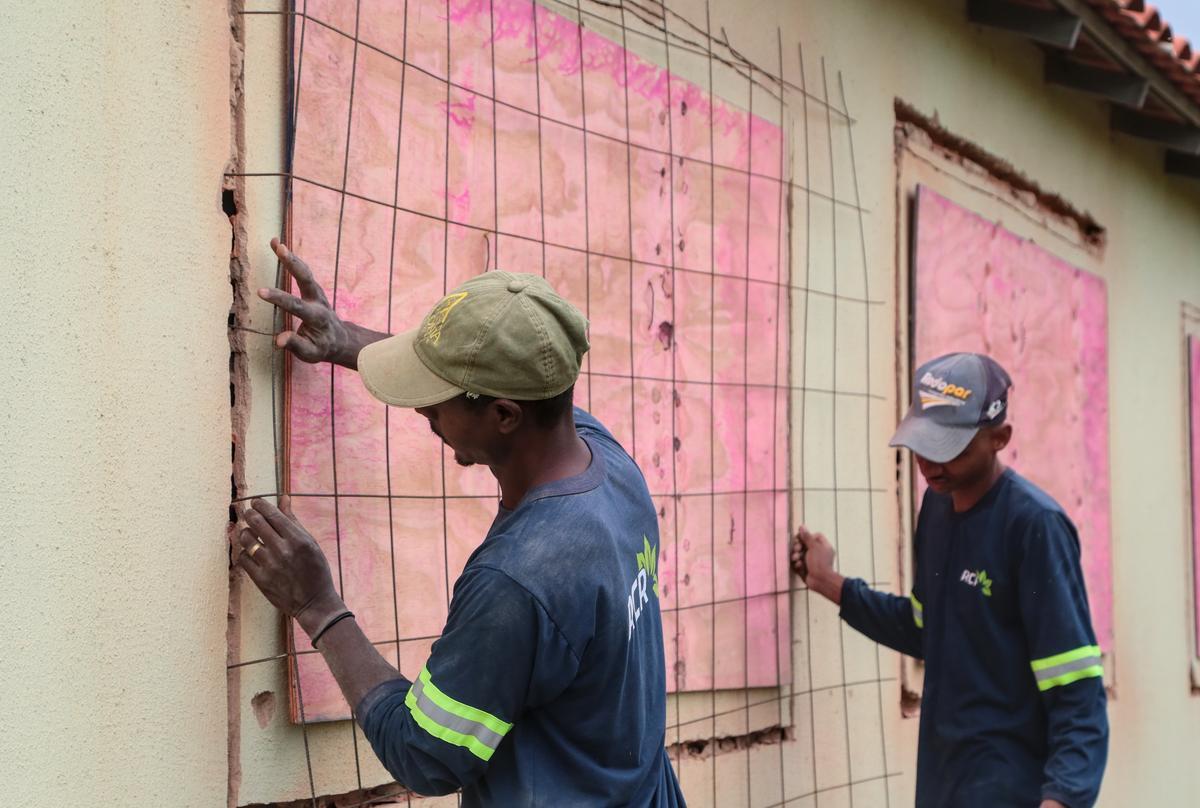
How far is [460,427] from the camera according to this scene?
227 centimetres

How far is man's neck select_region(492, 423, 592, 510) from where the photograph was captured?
231 centimetres

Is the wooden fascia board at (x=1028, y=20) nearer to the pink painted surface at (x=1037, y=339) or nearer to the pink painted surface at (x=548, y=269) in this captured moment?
the pink painted surface at (x=1037, y=339)

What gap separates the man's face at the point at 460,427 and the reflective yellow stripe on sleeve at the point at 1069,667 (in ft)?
6.07

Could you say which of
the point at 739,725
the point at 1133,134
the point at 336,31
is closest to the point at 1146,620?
the point at 1133,134

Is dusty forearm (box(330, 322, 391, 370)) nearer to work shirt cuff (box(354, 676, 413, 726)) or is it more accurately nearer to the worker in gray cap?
work shirt cuff (box(354, 676, 413, 726))

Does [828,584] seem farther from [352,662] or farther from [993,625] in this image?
[352,662]

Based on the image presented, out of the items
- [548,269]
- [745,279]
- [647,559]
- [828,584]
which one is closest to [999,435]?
[828,584]

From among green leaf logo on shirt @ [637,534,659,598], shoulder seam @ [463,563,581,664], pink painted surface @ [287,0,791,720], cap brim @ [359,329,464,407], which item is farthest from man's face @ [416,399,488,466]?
pink painted surface @ [287,0,791,720]

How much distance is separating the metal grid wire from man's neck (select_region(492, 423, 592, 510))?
64cm

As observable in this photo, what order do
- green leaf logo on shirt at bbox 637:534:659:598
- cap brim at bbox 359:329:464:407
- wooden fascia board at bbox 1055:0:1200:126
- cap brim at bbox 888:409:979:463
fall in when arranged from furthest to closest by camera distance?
wooden fascia board at bbox 1055:0:1200:126, cap brim at bbox 888:409:979:463, green leaf logo on shirt at bbox 637:534:659:598, cap brim at bbox 359:329:464:407

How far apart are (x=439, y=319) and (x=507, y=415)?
204 mm

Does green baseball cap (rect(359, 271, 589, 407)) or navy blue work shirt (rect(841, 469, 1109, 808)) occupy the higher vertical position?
green baseball cap (rect(359, 271, 589, 407))

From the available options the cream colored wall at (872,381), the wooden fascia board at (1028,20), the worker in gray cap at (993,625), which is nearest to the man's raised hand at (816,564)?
the cream colored wall at (872,381)

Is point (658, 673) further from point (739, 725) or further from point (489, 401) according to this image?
point (739, 725)
